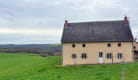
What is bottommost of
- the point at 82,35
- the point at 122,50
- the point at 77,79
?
the point at 77,79

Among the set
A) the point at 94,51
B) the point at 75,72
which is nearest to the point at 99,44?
the point at 94,51

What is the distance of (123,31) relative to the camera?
4100 cm

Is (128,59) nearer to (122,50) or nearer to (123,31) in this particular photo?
(122,50)

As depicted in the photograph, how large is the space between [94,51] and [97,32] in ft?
12.7

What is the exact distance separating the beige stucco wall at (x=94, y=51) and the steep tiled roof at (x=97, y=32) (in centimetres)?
87

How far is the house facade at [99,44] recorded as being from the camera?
3944 cm

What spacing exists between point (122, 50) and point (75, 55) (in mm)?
8097

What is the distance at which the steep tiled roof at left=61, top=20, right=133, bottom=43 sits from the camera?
1592 inches

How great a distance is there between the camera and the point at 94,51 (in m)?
Result: 40.2

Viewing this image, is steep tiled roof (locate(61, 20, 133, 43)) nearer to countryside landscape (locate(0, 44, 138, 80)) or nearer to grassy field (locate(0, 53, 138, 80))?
countryside landscape (locate(0, 44, 138, 80))

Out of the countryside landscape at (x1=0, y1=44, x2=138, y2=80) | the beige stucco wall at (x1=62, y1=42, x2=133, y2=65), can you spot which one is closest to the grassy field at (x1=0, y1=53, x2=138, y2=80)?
the countryside landscape at (x1=0, y1=44, x2=138, y2=80)

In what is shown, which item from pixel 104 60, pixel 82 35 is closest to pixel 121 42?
pixel 104 60

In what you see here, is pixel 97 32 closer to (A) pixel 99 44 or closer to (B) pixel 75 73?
(A) pixel 99 44

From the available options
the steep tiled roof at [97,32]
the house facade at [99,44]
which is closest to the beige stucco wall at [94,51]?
the house facade at [99,44]
